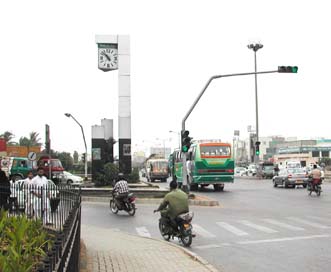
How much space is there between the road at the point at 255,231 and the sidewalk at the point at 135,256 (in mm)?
545

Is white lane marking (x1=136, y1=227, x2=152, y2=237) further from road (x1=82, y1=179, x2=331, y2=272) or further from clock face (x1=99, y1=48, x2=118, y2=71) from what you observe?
clock face (x1=99, y1=48, x2=118, y2=71)

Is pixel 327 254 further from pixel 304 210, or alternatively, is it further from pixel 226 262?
pixel 304 210

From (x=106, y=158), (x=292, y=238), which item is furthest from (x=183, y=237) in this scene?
(x=106, y=158)

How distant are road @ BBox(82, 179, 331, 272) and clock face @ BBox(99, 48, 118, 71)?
45.8 feet

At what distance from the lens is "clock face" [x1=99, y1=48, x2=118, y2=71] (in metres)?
35.3

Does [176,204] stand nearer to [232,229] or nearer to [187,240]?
[187,240]

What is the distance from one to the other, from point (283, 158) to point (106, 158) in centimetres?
7489

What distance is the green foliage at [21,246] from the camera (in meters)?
4.47

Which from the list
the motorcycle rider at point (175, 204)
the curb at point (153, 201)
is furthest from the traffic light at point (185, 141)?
the motorcycle rider at point (175, 204)

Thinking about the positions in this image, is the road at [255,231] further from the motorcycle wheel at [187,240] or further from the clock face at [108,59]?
the clock face at [108,59]

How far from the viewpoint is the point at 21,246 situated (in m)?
5.84

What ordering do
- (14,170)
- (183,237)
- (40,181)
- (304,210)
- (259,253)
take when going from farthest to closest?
(14,170)
(304,210)
(40,181)
(183,237)
(259,253)

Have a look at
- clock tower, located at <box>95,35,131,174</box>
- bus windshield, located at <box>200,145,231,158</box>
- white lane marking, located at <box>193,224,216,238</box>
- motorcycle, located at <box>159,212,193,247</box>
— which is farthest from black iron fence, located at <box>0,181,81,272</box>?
bus windshield, located at <box>200,145,231,158</box>

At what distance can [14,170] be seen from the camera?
39438 millimetres
